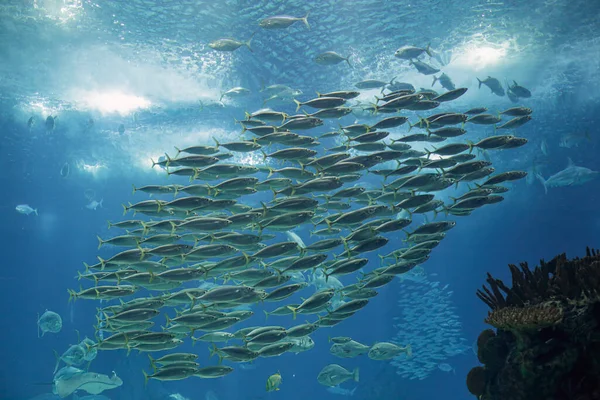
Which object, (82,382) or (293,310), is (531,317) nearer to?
(293,310)

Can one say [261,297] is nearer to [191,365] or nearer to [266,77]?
[191,365]

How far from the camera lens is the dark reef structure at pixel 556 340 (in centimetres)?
317

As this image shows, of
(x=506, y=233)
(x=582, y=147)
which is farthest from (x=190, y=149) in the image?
(x=506, y=233)

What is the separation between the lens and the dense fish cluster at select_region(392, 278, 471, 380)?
21844 millimetres

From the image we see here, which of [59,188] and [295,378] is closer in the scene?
[59,188]

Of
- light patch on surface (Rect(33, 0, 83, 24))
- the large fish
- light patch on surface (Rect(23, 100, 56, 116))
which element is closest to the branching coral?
the large fish

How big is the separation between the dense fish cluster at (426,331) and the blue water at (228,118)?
0.87 feet

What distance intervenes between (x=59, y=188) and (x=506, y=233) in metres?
31.1

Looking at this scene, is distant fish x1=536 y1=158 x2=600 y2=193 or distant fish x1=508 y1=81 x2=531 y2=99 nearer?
distant fish x1=508 y1=81 x2=531 y2=99

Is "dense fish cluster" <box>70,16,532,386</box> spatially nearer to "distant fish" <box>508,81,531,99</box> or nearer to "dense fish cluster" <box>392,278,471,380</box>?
"distant fish" <box>508,81,531,99</box>

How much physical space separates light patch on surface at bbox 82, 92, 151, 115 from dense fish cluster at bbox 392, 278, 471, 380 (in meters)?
16.4

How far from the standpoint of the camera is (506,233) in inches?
1011

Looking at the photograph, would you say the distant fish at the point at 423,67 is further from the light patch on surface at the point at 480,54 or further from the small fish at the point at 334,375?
the small fish at the point at 334,375

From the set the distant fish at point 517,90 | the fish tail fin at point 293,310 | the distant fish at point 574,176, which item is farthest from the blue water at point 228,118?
the fish tail fin at point 293,310
